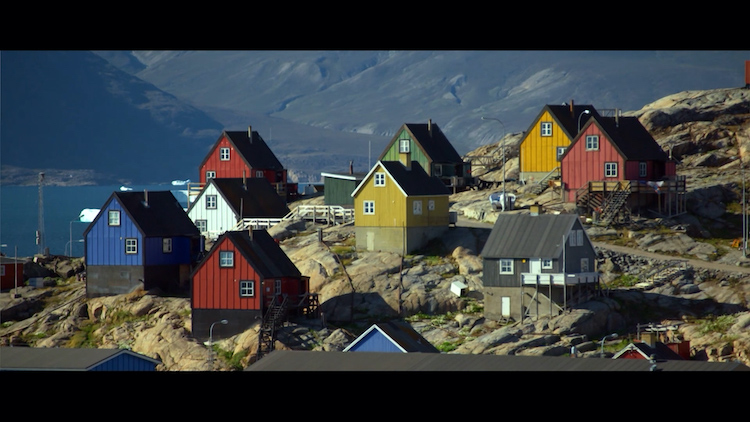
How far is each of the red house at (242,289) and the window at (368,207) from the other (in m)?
10.5

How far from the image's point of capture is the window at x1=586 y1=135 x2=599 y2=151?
81062mm

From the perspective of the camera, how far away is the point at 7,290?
7869 cm

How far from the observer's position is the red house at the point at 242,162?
340 ft

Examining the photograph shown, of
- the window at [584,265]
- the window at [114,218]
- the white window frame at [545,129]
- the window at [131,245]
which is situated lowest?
the window at [584,265]

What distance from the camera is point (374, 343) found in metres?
49.1

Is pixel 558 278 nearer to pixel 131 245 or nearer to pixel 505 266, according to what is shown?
pixel 505 266

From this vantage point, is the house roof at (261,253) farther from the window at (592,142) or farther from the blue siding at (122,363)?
the window at (592,142)

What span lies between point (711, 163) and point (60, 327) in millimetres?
48453

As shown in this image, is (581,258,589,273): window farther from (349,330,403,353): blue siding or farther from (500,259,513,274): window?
(349,330,403,353): blue siding

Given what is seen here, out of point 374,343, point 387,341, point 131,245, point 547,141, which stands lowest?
point 374,343

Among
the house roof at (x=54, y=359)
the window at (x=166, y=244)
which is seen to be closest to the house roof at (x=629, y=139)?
the window at (x=166, y=244)

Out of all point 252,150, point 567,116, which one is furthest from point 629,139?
point 252,150

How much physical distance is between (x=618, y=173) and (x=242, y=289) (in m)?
29.3
